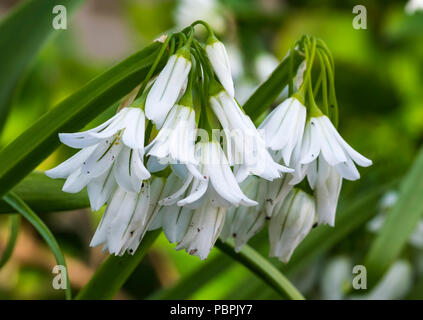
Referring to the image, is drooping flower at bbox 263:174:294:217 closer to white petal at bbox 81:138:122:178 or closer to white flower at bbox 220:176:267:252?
white flower at bbox 220:176:267:252

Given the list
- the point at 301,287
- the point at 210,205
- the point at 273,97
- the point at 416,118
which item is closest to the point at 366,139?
the point at 301,287

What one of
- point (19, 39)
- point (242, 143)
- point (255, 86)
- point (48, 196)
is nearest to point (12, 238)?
point (48, 196)

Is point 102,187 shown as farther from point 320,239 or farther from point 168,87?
point 320,239

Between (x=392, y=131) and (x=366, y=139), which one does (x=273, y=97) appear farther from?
(x=392, y=131)

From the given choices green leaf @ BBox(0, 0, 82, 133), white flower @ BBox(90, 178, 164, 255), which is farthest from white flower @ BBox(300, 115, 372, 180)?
green leaf @ BBox(0, 0, 82, 133)

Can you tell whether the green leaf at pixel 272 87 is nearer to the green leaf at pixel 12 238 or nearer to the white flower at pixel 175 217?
the white flower at pixel 175 217
